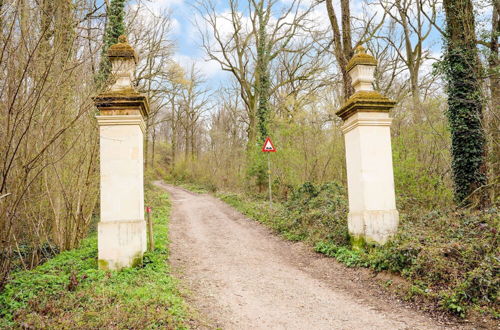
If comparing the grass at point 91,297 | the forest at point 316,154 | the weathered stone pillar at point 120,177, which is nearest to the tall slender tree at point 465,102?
the forest at point 316,154

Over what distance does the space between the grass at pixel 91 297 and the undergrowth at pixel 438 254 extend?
301cm

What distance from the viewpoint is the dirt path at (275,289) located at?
3.77 metres

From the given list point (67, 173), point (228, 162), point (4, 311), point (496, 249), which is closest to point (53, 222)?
point (67, 173)

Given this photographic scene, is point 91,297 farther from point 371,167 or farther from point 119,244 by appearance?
point 371,167

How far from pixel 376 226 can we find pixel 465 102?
4.09 meters

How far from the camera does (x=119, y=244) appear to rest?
5.33 meters

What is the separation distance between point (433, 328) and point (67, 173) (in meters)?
6.84

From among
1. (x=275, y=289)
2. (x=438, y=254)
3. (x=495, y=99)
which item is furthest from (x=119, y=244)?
(x=495, y=99)

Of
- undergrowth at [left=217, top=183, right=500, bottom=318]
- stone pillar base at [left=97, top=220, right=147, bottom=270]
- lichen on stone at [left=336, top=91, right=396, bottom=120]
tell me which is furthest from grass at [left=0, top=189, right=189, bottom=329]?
lichen on stone at [left=336, top=91, right=396, bottom=120]

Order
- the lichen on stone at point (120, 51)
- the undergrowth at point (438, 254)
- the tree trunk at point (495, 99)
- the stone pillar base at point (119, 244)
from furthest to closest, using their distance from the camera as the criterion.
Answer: the tree trunk at point (495, 99) → the lichen on stone at point (120, 51) → the stone pillar base at point (119, 244) → the undergrowth at point (438, 254)

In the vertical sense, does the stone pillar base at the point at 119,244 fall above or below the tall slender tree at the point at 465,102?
below

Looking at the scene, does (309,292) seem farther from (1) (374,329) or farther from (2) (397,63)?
(2) (397,63)

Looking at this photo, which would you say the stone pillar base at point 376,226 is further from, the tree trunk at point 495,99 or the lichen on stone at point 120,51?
the lichen on stone at point 120,51

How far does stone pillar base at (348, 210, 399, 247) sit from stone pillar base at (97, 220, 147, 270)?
3883 mm
